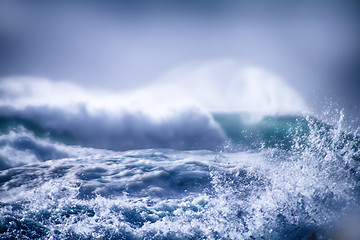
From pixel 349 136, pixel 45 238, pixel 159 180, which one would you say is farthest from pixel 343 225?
pixel 45 238

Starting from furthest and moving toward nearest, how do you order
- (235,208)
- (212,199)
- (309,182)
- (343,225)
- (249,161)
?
(249,161), (212,199), (309,182), (235,208), (343,225)

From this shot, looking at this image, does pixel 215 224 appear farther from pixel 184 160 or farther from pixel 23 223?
pixel 184 160

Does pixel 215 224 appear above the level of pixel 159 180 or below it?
below

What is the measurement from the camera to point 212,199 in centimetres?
466

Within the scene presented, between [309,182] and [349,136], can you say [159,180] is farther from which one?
[349,136]

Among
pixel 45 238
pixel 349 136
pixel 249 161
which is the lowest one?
pixel 45 238

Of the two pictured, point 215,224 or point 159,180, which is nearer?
point 215,224

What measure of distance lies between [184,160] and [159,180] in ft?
6.01

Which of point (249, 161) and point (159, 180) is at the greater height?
point (249, 161)

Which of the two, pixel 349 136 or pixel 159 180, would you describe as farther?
pixel 159 180

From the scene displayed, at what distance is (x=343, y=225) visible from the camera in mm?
3727

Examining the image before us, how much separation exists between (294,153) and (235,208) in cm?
216

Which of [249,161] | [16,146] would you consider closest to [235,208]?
[249,161]

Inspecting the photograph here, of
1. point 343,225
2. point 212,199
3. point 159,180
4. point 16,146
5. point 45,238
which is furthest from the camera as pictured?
point 16,146
